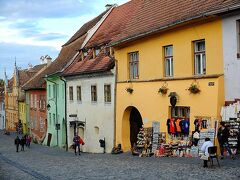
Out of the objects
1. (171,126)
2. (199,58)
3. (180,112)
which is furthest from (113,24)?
(199,58)

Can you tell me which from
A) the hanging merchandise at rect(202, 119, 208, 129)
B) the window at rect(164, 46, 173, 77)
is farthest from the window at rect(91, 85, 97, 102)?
the hanging merchandise at rect(202, 119, 208, 129)

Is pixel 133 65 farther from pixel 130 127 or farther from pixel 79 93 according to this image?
pixel 79 93

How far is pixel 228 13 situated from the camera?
1872 centimetres

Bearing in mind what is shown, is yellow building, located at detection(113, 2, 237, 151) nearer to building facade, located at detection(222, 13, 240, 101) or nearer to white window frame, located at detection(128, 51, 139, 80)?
white window frame, located at detection(128, 51, 139, 80)

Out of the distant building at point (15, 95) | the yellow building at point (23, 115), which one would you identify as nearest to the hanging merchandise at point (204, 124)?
the yellow building at point (23, 115)

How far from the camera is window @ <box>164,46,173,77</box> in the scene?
23.5m

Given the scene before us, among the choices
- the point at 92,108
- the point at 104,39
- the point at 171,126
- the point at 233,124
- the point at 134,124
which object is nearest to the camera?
the point at 233,124

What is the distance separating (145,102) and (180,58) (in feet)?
14.1

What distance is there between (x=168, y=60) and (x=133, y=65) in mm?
4218

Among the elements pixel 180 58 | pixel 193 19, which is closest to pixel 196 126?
pixel 180 58

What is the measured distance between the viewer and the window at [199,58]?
21.1 m

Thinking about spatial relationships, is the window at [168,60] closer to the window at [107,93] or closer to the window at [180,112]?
the window at [180,112]

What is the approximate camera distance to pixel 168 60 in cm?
2380

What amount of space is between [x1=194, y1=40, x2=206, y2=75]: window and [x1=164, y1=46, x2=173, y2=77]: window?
2103 mm
